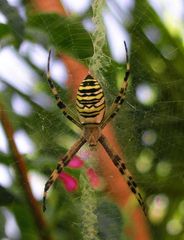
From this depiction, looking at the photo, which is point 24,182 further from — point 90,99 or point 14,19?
point 14,19

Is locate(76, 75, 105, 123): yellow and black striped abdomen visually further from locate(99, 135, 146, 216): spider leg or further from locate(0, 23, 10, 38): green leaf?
locate(0, 23, 10, 38): green leaf

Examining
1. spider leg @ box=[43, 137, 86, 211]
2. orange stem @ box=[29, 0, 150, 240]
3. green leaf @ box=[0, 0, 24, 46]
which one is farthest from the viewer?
spider leg @ box=[43, 137, 86, 211]

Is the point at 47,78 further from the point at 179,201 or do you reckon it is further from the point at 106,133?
the point at 179,201

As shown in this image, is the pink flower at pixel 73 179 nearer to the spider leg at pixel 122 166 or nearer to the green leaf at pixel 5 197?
the spider leg at pixel 122 166

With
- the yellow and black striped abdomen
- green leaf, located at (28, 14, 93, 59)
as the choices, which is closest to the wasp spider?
the yellow and black striped abdomen

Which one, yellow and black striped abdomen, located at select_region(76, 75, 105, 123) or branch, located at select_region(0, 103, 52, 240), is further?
yellow and black striped abdomen, located at select_region(76, 75, 105, 123)

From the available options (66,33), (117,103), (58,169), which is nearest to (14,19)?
(66,33)

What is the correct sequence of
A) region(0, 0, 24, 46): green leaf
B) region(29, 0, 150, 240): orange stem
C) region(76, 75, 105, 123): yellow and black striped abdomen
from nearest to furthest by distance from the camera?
region(0, 0, 24, 46): green leaf < region(29, 0, 150, 240): orange stem < region(76, 75, 105, 123): yellow and black striped abdomen
